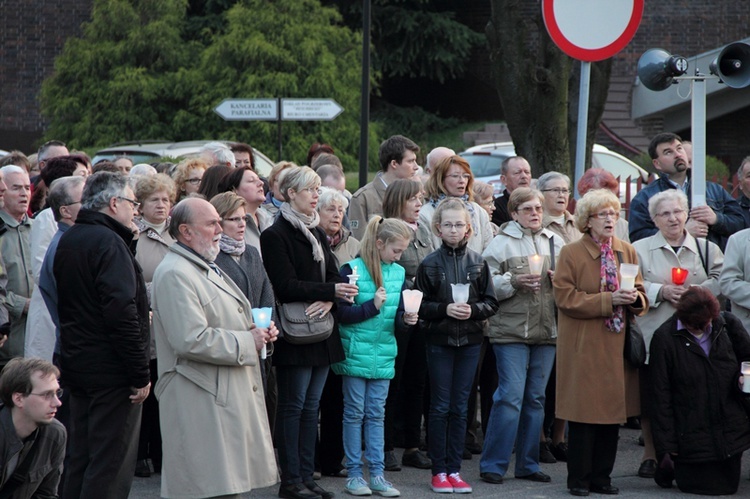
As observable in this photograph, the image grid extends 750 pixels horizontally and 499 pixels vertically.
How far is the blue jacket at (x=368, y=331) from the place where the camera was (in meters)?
7.51

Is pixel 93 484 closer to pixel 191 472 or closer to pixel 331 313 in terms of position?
pixel 191 472

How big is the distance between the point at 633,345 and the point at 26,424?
13.3ft

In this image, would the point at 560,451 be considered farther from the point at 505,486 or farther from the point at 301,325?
the point at 301,325

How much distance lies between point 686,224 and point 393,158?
7.78ft

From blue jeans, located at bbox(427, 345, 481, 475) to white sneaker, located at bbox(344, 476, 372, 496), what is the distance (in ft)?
1.60

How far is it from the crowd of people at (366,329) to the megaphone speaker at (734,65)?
895 mm

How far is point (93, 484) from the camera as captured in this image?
20.1 ft

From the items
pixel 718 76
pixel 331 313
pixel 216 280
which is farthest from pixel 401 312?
pixel 718 76

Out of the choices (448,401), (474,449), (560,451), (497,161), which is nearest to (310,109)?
(497,161)

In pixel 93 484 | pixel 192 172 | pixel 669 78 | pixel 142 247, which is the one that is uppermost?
pixel 669 78

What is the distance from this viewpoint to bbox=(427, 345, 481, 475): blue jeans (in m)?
7.59

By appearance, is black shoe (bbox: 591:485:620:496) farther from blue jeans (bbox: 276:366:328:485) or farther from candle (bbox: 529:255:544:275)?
blue jeans (bbox: 276:366:328:485)

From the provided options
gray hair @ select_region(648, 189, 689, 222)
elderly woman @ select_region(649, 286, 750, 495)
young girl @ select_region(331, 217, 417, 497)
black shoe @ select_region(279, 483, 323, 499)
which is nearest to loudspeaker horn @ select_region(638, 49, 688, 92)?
gray hair @ select_region(648, 189, 689, 222)

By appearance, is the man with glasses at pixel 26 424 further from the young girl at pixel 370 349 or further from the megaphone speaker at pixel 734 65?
the megaphone speaker at pixel 734 65
